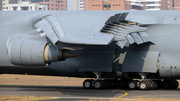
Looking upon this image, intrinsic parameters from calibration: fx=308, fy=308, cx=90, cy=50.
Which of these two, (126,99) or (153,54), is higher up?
(153,54)

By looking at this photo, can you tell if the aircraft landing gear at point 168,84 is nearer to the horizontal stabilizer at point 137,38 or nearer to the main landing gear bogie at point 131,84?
the main landing gear bogie at point 131,84

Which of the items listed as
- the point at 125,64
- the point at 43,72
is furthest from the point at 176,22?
the point at 43,72

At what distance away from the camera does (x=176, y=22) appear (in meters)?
20.6

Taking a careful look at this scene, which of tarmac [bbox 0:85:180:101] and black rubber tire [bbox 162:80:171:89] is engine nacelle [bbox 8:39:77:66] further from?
black rubber tire [bbox 162:80:171:89]

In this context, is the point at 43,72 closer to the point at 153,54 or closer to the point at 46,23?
Answer: the point at 46,23

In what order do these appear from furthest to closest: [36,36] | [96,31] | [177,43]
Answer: [177,43] → [36,36] → [96,31]

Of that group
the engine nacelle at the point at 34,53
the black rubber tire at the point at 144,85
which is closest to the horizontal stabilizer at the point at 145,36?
the black rubber tire at the point at 144,85

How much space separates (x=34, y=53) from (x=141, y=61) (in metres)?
7.30

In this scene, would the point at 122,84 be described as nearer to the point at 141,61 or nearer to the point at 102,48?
the point at 141,61

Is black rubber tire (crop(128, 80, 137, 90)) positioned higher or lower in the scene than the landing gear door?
lower

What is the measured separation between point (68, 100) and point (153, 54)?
7.52 meters

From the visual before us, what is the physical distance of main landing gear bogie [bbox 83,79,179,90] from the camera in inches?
826

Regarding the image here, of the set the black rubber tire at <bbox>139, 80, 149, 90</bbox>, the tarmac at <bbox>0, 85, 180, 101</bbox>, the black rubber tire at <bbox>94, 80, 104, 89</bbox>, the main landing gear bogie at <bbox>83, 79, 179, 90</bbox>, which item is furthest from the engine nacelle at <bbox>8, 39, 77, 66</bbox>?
the black rubber tire at <bbox>139, 80, 149, 90</bbox>

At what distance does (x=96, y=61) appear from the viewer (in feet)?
68.3
